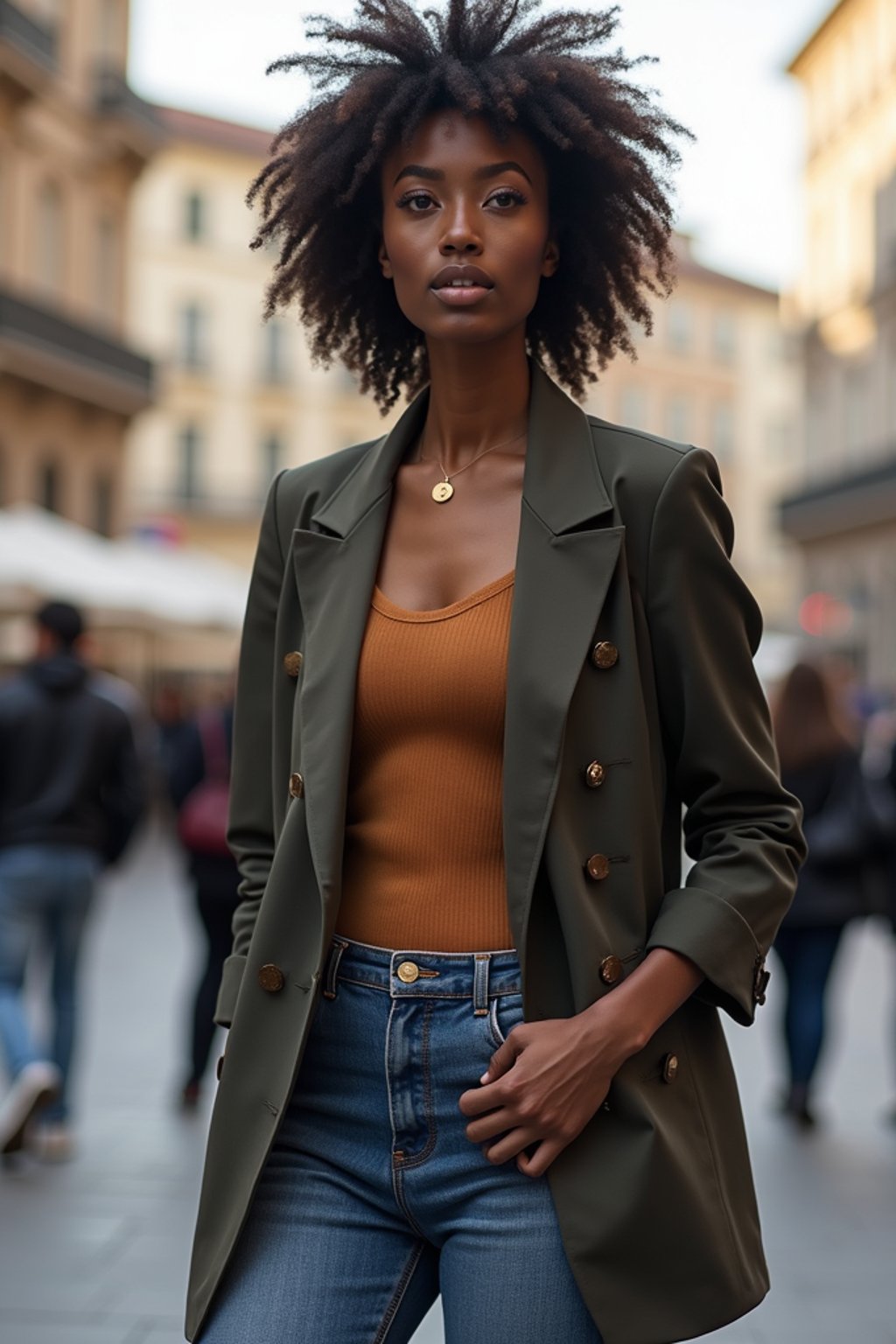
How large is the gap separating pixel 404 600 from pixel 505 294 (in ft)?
1.30

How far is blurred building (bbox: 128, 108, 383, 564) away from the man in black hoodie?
5068 centimetres

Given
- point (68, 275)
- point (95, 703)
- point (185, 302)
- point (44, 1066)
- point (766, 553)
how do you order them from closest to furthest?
point (44, 1066)
point (95, 703)
point (68, 275)
point (185, 302)
point (766, 553)

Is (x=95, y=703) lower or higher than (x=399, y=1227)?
higher

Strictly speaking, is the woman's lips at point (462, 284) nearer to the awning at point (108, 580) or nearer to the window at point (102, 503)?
the awning at point (108, 580)

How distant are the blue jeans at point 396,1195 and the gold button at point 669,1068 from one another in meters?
0.18

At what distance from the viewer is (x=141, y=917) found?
13898 millimetres

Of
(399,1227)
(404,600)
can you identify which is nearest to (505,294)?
(404,600)

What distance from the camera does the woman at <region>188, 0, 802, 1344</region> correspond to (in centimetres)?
215

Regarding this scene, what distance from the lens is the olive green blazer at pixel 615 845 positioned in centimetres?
215

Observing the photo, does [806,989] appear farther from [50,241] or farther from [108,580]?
[50,241]

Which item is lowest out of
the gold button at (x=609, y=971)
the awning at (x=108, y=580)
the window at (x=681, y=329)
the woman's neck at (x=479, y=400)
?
the gold button at (x=609, y=971)

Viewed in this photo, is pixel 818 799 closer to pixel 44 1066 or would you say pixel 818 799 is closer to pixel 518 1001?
pixel 44 1066

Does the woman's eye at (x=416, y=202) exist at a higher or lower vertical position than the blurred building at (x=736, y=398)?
lower

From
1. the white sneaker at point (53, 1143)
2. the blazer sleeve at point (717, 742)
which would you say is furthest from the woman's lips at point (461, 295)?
the white sneaker at point (53, 1143)
